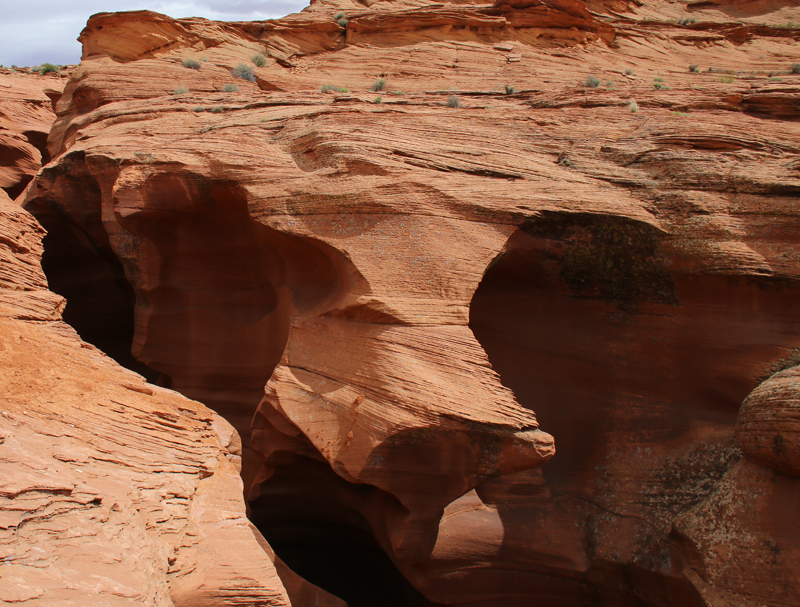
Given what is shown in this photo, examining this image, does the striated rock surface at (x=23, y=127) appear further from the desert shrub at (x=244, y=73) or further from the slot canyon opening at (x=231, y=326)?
the desert shrub at (x=244, y=73)

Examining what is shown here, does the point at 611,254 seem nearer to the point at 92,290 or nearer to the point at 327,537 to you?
the point at 327,537

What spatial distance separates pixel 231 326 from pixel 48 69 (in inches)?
773

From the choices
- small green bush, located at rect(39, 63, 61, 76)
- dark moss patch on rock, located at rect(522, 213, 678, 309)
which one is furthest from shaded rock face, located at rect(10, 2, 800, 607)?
small green bush, located at rect(39, 63, 61, 76)

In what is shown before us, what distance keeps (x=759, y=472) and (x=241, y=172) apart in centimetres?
853

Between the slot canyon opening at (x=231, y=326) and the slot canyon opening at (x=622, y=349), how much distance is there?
11.3 ft

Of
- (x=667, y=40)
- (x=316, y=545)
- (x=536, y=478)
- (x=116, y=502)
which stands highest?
(x=667, y=40)

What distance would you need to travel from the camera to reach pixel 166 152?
30.1ft

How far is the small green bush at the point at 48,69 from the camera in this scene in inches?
894

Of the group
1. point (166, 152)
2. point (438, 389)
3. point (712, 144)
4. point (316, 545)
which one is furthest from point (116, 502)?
point (712, 144)

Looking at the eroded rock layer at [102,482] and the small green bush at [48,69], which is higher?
the small green bush at [48,69]

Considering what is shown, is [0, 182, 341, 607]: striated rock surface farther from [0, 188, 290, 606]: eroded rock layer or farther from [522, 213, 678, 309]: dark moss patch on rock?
[522, 213, 678, 309]: dark moss patch on rock

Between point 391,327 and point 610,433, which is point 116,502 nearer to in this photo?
point 391,327

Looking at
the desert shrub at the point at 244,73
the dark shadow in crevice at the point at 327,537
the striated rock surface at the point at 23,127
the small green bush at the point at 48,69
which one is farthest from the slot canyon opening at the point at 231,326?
A: the small green bush at the point at 48,69

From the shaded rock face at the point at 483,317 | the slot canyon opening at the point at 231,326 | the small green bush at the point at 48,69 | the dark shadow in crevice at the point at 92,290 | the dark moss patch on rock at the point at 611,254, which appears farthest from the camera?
the small green bush at the point at 48,69
